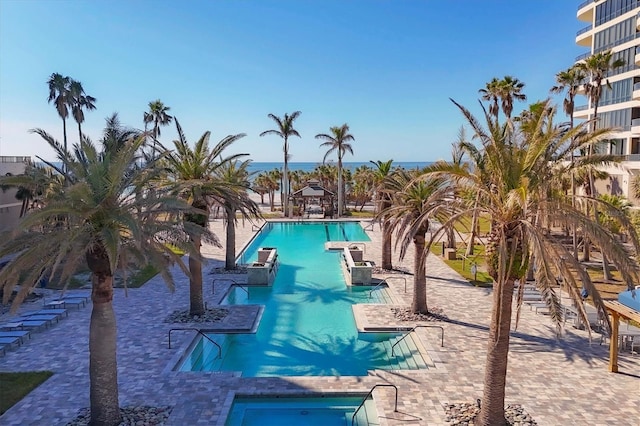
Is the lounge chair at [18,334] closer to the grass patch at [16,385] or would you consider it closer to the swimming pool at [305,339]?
the grass patch at [16,385]

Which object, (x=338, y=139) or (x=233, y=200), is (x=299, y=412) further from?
(x=338, y=139)

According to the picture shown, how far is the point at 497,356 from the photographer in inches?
379

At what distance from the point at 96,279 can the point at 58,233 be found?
1.20 metres

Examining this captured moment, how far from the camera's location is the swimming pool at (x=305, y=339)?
45.6 ft

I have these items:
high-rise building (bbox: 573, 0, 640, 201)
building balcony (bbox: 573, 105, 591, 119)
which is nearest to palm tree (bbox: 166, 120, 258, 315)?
high-rise building (bbox: 573, 0, 640, 201)

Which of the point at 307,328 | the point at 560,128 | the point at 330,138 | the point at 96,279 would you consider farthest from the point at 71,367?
the point at 330,138

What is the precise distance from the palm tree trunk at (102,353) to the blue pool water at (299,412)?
8.75ft

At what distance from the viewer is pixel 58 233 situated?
367 inches

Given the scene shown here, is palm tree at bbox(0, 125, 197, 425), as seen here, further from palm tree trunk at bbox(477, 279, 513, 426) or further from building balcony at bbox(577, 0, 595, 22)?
building balcony at bbox(577, 0, 595, 22)

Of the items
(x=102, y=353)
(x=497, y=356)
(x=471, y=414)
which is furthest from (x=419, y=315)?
(x=102, y=353)

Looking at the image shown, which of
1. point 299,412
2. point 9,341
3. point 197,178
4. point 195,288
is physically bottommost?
point 299,412

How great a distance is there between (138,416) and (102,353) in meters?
1.83

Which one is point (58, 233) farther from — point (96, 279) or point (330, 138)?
point (330, 138)

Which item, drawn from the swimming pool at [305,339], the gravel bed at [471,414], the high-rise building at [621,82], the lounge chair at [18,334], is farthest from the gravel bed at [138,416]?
→ the high-rise building at [621,82]
